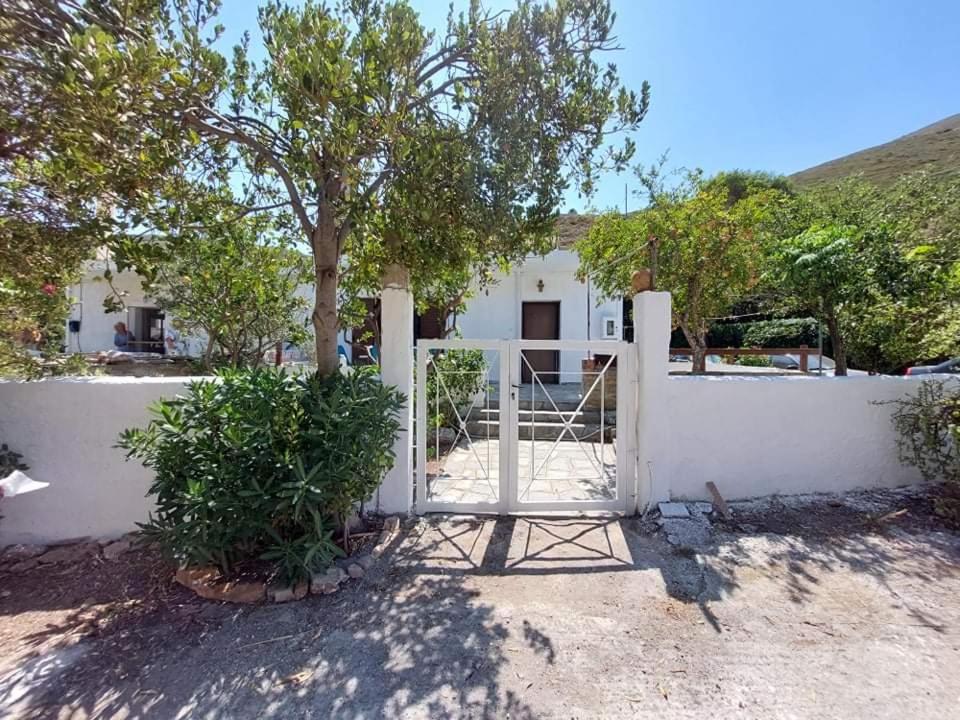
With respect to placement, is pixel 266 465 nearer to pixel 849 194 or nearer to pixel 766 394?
pixel 766 394

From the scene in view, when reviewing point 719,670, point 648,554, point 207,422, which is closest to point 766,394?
point 648,554

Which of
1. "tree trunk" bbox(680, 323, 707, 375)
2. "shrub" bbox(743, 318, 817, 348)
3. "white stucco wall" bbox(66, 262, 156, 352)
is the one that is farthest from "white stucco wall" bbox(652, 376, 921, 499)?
"white stucco wall" bbox(66, 262, 156, 352)

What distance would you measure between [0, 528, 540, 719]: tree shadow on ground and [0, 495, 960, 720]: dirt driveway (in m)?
0.01

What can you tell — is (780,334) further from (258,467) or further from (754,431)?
(258,467)

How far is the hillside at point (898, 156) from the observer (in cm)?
3034

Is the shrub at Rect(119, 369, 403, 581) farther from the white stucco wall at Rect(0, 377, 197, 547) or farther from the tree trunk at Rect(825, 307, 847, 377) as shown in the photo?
the tree trunk at Rect(825, 307, 847, 377)

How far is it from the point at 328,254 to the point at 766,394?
4.53 metres

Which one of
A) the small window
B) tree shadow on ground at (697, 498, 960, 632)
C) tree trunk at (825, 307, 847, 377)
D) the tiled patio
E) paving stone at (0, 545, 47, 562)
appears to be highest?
the small window

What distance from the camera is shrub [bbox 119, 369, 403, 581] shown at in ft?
10.3

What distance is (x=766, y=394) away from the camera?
15.8ft

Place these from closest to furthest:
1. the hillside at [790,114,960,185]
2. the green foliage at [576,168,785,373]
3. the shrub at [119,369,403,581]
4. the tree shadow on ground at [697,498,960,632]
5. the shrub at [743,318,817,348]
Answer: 1. the shrub at [119,369,403,581]
2. the tree shadow on ground at [697,498,960,632]
3. the green foliage at [576,168,785,373]
4. the shrub at [743,318,817,348]
5. the hillside at [790,114,960,185]

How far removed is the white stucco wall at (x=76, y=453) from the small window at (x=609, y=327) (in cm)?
977

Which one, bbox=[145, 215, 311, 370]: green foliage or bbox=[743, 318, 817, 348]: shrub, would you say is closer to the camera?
bbox=[145, 215, 311, 370]: green foliage

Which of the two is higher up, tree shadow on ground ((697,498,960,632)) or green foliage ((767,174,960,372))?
green foliage ((767,174,960,372))
